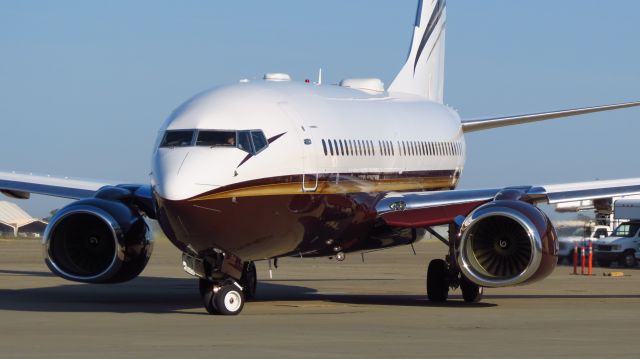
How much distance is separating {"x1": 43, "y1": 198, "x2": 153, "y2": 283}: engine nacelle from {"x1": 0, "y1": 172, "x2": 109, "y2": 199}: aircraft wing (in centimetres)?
253

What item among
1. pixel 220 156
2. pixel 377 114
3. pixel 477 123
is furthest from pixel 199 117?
pixel 477 123

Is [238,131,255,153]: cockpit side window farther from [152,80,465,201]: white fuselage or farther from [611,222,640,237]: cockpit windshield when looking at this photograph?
[611,222,640,237]: cockpit windshield

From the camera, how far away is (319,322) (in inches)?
770

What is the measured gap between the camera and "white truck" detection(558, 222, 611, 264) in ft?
162

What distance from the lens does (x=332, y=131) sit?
A: 23125mm

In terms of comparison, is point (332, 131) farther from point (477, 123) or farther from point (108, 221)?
point (477, 123)

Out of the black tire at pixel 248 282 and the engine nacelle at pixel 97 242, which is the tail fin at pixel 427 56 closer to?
the black tire at pixel 248 282

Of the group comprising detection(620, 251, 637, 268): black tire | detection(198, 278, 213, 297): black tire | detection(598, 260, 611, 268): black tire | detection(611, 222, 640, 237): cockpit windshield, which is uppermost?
detection(198, 278, 213, 297): black tire

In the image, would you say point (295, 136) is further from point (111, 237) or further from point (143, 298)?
point (143, 298)

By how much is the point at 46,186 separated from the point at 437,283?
25.9 ft

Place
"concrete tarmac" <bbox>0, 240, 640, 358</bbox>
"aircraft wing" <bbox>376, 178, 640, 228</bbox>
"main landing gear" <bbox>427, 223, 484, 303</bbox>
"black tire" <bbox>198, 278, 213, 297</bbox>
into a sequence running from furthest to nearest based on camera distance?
"main landing gear" <bbox>427, 223, 484, 303</bbox>
"aircraft wing" <bbox>376, 178, 640, 228</bbox>
"black tire" <bbox>198, 278, 213, 297</bbox>
"concrete tarmac" <bbox>0, 240, 640, 358</bbox>

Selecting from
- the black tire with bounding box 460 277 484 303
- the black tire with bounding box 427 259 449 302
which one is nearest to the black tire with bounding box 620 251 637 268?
the black tire with bounding box 427 259 449 302

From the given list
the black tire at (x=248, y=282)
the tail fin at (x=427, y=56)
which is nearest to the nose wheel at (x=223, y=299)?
the black tire at (x=248, y=282)

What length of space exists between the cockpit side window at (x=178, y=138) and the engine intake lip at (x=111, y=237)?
3.18 metres
